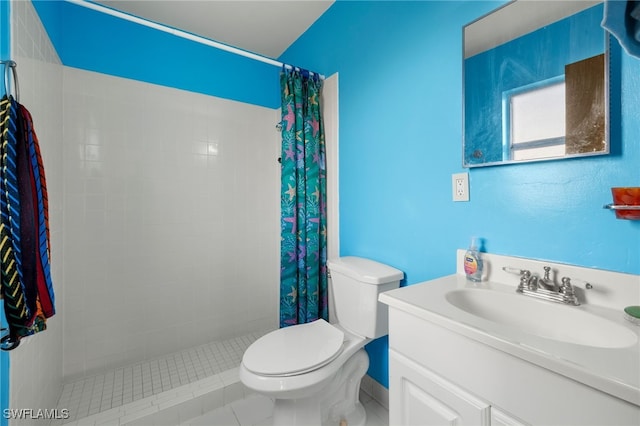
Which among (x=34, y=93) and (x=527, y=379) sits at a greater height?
(x=34, y=93)

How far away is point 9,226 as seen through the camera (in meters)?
0.76

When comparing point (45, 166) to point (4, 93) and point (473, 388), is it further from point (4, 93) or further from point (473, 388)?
point (473, 388)

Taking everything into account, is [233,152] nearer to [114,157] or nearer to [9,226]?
[114,157]

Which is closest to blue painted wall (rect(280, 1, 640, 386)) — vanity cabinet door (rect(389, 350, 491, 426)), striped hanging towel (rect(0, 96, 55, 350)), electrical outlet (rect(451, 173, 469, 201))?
electrical outlet (rect(451, 173, 469, 201))

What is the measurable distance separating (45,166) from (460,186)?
6.27ft

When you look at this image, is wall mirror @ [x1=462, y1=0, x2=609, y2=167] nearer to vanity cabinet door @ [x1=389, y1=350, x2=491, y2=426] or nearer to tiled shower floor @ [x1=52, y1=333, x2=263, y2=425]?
vanity cabinet door @ [x1=389, y1=350, x2=491, y2=426]

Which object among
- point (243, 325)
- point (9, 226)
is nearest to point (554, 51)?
point (9, 226)

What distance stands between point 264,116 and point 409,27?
4.53 ft

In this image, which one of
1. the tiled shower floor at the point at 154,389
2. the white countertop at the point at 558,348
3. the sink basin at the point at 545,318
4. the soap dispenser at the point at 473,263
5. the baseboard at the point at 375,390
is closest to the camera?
the white countertop at the point at 558,348

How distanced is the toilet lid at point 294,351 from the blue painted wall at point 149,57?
1861mm

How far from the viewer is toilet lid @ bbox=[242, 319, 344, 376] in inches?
44.2

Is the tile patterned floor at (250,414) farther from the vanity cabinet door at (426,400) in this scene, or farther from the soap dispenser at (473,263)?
the soap dispenser at (473,263)

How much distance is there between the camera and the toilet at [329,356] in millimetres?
1104

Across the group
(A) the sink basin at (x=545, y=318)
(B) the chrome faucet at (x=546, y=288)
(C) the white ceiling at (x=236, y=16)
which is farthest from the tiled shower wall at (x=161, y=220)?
(B) the chrome faucet at (x=546, y=288)
